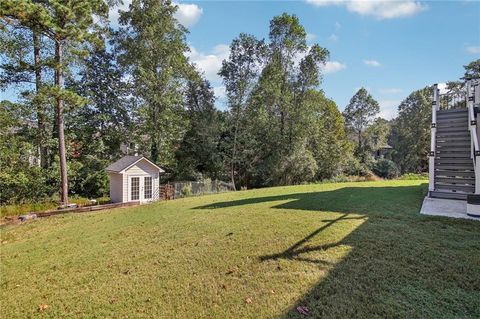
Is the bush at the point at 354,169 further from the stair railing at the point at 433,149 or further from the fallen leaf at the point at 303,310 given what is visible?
the fallen leaf at the point at 303,310

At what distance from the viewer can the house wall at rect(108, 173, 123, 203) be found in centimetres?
1512

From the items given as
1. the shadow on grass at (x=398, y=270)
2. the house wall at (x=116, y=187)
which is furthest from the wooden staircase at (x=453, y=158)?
the house wall at (x=116, y=187)

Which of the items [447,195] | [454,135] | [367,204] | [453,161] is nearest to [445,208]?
[447,195]

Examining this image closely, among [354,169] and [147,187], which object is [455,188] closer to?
[147,187]

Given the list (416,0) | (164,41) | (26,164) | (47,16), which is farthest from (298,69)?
(26,164)

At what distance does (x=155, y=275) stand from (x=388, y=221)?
4.74m

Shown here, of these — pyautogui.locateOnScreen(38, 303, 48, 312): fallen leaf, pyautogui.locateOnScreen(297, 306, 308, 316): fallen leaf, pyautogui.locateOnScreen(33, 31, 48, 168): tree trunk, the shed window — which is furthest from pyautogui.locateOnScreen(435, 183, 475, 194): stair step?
pyautogui.locateOnScreen(33, 31, 48, 168): tree trunk

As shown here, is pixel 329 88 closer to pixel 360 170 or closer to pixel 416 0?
pixel 360 170

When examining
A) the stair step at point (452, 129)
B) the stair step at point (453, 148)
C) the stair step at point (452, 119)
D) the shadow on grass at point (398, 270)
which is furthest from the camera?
the stair step at point (452, 119)

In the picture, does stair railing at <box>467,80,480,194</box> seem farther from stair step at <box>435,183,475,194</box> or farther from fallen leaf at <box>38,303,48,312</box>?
fallen leaf at <box>38,303,48,312</box>

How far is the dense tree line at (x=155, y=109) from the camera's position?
15.0 m

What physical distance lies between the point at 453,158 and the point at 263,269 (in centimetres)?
838

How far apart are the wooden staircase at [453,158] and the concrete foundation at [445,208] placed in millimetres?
493

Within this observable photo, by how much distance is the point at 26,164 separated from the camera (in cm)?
1563
